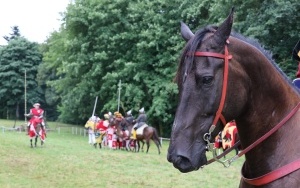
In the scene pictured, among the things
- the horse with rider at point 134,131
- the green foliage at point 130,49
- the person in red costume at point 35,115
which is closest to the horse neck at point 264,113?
the person in red costume at point 35,115

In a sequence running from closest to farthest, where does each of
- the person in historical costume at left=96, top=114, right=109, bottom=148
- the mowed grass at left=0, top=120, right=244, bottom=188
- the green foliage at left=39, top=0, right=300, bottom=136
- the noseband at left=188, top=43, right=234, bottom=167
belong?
1. the noseband at left=188, top=43, right=234, bottom=167
2. the mowed grass at left=0, top=120, right=244, bottom=188
3. the person in historical costume at left=96, top=114, right=109, bottom=148
4. the green foliage at left=39, top=0, right=300, bottom=136

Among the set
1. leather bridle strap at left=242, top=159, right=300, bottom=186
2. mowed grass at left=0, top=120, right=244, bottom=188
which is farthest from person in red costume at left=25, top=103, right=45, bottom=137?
leather bridle strap at left=242, top=159, right=300, bottom=186

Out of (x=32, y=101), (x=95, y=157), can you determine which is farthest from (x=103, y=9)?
(x=32, y=101)

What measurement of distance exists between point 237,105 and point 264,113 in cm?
27

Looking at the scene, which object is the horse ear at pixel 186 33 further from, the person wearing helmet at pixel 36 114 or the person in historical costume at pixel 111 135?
the person in historical costume at pixel 111 135

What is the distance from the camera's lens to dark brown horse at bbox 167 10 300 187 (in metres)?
2.70

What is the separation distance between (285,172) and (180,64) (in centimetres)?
94

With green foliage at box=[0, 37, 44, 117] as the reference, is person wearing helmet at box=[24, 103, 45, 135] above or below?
below

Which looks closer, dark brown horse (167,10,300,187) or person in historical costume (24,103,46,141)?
dark brown horse (167,10,300,187)

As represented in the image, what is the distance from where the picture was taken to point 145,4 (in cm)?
3359

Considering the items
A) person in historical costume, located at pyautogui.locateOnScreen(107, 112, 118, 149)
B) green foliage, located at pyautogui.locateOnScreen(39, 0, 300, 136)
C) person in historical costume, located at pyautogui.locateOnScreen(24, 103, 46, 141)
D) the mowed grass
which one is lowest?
the mowed grass

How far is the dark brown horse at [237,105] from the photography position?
270 cm

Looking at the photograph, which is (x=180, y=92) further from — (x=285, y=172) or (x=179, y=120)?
(x=285, y=172)

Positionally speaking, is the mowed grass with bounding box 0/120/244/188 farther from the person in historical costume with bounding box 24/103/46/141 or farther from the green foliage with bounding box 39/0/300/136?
the green foliage with bounding box 39/0/300/136
